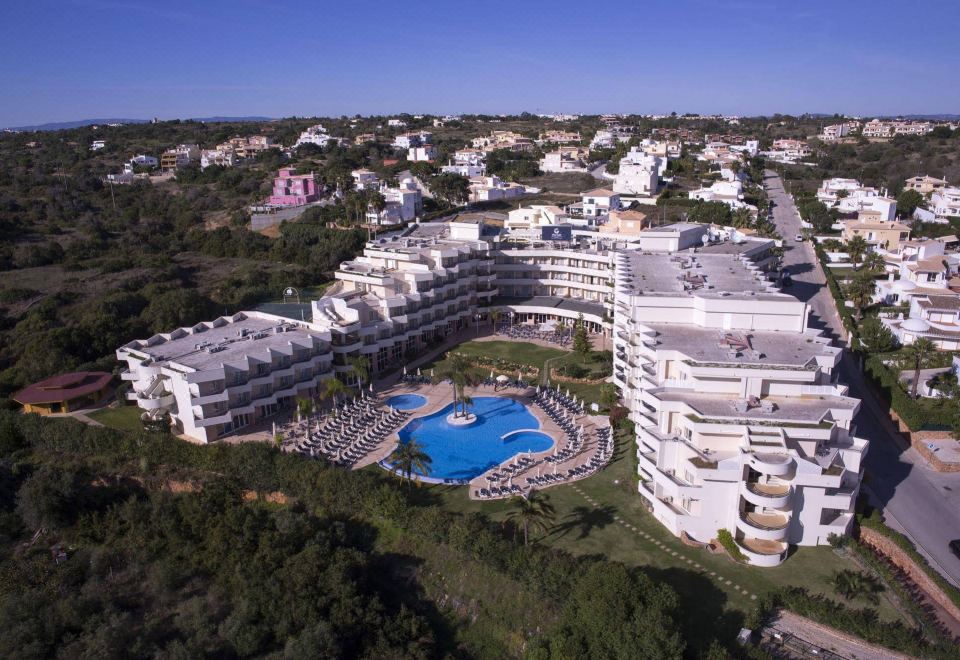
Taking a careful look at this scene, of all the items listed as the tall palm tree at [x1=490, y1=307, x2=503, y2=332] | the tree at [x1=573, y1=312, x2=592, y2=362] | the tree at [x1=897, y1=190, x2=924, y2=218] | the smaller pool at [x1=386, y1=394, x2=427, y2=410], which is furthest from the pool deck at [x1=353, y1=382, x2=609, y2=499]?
the tree at [x1=897, y1=190, x2=924, y2=218]

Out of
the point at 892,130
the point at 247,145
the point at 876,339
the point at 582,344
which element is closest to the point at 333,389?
the point at 582,344

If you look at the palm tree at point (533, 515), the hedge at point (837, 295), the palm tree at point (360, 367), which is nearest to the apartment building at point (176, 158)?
the palm tree at point (360, 367)

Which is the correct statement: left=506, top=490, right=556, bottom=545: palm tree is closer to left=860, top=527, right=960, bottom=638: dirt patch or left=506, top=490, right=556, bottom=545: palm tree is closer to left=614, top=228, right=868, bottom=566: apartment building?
left=614, top=228, right=868, bottom=566: apartment building

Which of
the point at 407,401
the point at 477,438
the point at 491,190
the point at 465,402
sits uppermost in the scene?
the point at 491,190

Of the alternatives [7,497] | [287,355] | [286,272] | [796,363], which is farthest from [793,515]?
[286,272]

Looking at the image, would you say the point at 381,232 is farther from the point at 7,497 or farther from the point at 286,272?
the point at 7,497

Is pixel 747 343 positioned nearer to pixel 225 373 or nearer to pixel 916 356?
pixel 916 356
